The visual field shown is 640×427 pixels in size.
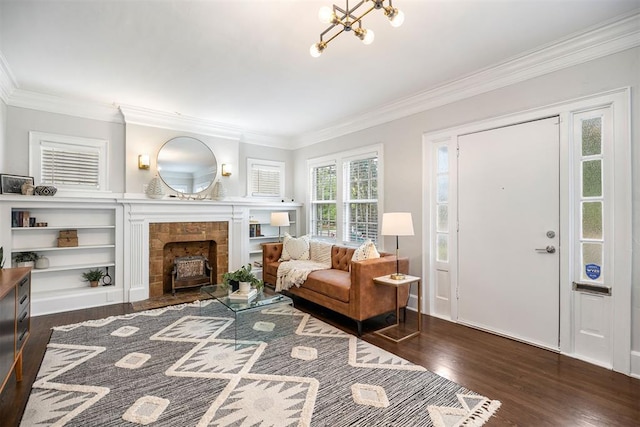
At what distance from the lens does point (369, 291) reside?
3.31 metres

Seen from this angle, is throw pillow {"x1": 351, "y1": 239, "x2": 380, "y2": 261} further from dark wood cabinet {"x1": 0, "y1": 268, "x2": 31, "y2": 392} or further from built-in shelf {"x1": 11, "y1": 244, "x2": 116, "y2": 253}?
built-in shelf {"x1": 11, "y1": 244, "x2": 116, "y2": 253}

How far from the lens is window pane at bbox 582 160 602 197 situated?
2613 mm

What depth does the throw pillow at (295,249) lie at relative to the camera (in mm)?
4953

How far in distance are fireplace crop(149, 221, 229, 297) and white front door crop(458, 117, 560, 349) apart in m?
3.62

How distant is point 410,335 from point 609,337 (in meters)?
1.60

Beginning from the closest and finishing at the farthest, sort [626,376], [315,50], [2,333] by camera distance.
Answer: [2,333] → [315,50] → [626,376]

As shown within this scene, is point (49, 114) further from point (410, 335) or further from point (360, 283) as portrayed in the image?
point (410, 335)

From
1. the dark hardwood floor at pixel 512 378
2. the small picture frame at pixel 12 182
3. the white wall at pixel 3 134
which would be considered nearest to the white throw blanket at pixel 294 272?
the dark hardwood floor at pixel 512 378

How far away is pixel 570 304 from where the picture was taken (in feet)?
9.03

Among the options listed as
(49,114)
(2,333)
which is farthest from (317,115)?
(2,333)

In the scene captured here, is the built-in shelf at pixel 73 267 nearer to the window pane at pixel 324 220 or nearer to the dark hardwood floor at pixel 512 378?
the dark hardwood floor at pixel 512 378

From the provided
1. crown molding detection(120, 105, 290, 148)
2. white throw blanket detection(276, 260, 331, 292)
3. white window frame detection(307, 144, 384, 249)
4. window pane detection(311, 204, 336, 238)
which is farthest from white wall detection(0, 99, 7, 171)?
window pane detection(311, 204, 336, 238)

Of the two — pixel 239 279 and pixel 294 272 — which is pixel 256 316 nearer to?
pixel 239 279

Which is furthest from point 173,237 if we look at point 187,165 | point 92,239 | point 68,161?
point 68,161
